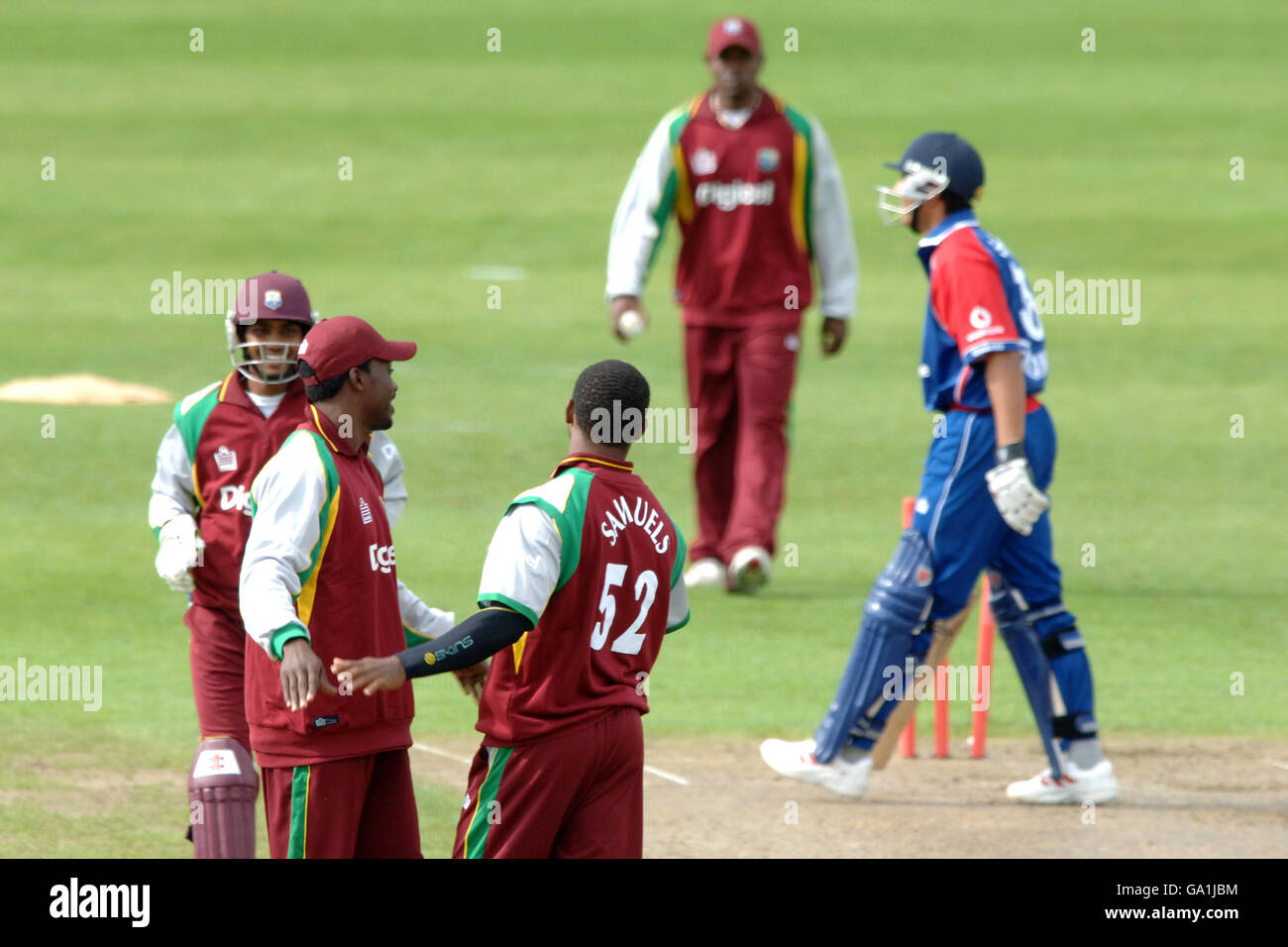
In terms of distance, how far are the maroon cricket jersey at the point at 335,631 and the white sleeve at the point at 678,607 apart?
0.82 meters

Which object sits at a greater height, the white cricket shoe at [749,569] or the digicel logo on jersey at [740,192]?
the digicel logo on jersey at [740,192]

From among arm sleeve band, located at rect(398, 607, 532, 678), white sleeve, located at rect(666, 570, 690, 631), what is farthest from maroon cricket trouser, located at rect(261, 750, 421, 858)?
white sleeve, located at rect(666, 570, 690, 631)

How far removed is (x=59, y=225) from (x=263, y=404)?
17317mm

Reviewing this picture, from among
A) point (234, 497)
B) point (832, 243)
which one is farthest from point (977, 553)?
point (832, 243)

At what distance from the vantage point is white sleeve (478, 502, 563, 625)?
5.41 m

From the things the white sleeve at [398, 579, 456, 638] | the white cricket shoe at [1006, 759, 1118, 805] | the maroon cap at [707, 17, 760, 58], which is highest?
the maroon cap at [707, 17, 760, 58]

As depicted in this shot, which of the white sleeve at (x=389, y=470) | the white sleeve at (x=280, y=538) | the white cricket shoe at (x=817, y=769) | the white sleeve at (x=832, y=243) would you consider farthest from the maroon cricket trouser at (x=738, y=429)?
the white sleeve at (x=280, y=538)

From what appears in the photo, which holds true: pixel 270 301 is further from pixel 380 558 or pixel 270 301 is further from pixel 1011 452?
pixel 1011 452

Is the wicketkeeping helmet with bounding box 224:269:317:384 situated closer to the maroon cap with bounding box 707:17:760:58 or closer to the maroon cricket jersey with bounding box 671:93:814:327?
the maroon cricket jersey with bounding box 671:93:814:327

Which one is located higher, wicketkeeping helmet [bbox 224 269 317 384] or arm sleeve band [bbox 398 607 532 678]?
wicketkeeping helmet [bbox 224 269 317 384]

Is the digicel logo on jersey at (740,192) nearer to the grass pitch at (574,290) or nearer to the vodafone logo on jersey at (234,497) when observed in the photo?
the grass pitch at (574,290)

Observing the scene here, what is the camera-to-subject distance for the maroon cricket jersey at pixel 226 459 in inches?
269

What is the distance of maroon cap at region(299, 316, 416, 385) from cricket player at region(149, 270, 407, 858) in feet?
2.91

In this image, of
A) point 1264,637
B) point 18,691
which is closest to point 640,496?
point 18,691
